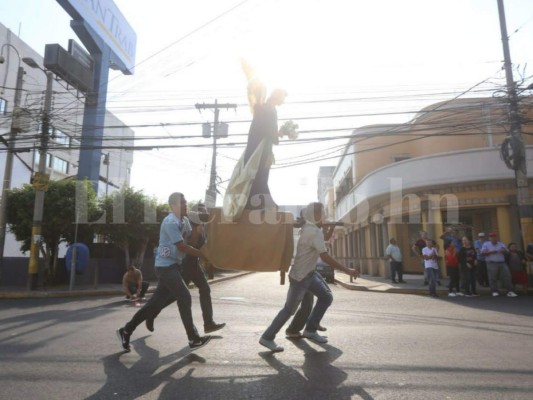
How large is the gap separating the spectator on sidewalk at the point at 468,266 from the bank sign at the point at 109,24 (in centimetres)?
1986

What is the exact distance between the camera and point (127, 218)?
16.9 meters

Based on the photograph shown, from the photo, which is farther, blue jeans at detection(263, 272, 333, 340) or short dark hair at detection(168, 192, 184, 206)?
short dark hair at detection(168, 192, 184, 206)

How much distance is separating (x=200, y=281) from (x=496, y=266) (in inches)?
366

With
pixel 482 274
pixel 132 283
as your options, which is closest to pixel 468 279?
pixel 482 274

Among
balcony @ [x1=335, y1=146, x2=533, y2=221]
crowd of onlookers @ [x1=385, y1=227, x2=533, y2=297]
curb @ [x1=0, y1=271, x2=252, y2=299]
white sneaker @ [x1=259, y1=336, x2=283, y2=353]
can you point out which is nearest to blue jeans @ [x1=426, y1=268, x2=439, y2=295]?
crowd of onlookers @ [x1=385, y1=227, x2=533, y2=297]

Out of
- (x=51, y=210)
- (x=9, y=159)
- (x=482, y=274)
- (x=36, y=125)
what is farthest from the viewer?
(x=51, y=210)

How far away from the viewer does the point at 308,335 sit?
17.0 ft

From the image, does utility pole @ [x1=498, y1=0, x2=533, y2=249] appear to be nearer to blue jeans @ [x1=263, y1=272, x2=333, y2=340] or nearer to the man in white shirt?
blue jeans @ [x1=263, y1=272, x2=333, y2=340]

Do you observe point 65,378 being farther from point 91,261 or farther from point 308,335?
point 91,261

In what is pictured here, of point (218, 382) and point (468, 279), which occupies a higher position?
point (468, 279)

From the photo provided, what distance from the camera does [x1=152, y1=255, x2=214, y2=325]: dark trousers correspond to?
5.32 m

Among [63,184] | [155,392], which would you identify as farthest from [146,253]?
[155,392]

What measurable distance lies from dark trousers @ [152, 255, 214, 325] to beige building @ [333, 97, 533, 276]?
26.4 ft

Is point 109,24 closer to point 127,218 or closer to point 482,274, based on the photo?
point 127,218
